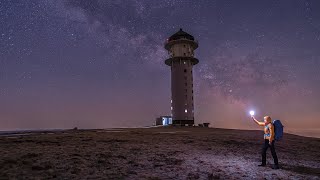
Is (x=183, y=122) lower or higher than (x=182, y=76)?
lower

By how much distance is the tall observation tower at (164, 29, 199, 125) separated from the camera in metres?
47.1

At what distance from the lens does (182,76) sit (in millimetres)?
47844

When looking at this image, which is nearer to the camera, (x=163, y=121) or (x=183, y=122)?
(x=183, y=122)

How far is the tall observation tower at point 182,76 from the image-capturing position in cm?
4709

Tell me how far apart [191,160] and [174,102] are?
3765 centimetres

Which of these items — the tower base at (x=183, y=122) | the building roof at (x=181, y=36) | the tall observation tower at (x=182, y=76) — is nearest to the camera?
the tower base at (x=183, y=122)

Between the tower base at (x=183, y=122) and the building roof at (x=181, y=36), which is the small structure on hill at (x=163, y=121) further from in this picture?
the building roof at (x=181, y=36)

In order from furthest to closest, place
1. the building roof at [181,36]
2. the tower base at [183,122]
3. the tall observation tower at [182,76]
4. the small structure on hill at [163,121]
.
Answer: the small structure on hill at [163,121], the building roof at [181,36], the tall observation tower at [182,76], the tower base at [183,122]

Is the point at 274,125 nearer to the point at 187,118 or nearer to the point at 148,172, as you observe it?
the point at 148,172

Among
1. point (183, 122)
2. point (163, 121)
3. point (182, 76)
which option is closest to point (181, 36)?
point (182, 76)

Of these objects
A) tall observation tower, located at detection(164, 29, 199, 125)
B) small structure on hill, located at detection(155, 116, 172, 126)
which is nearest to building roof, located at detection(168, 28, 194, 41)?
tall observation tower, located at detection(164, 29, 199, 125)

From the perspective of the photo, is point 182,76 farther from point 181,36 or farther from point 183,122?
point 183,122

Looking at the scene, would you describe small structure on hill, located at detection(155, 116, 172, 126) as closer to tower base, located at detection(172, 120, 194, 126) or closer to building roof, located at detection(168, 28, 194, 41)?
tower base, located at detection(172, 120, 194, 126)

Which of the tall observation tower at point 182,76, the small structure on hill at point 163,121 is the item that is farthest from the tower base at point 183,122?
the small structure on hill at point 163,121
